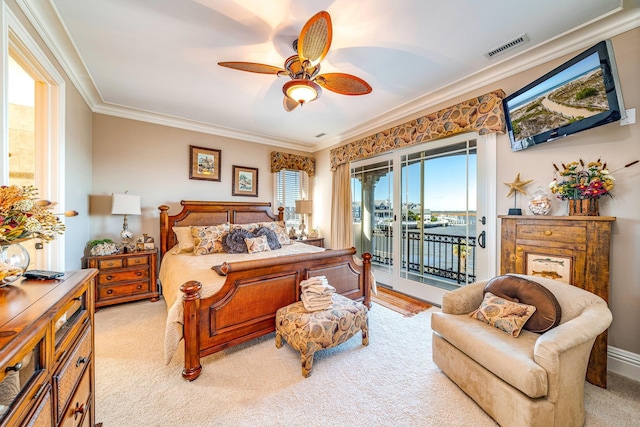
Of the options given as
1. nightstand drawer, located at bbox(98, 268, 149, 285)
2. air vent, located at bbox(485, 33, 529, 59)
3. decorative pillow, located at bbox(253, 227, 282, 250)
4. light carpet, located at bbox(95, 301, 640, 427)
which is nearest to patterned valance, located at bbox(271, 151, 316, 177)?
decorative pillow, located at bbox(253, 227, 282, 250)

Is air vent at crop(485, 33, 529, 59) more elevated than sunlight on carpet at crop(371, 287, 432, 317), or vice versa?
air vent at crop(485, 33, 529, 59)

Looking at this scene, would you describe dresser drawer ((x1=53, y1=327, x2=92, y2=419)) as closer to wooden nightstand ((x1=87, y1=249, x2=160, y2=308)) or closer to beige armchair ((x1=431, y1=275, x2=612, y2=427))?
beige armchair ((x1=431, y1=275, x2=612, y2=427))

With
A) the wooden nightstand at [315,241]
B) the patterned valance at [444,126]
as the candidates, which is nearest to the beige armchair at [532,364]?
the patterned valance at [444,126]

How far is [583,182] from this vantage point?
2029mm

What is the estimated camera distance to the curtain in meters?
4.59

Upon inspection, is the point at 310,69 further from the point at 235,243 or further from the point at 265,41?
the point at 235,243

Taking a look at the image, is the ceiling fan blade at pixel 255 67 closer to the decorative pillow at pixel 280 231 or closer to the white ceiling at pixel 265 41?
the white ceiling at pixel 265 41

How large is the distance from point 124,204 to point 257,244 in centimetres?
185

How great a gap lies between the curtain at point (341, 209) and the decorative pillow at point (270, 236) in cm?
135

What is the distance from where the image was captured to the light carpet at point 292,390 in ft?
5.14

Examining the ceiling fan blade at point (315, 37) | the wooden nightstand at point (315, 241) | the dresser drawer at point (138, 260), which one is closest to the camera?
the ceiling fan blade at point (315, 37)

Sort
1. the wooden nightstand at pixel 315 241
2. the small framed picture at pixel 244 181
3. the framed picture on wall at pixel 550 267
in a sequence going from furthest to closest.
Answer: the wooden nightstand at pixel 315 241, the small framed picture at pixel 244 181, the framed picture on wall at pixel 550 267

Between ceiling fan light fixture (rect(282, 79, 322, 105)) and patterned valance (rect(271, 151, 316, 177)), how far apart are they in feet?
9.25

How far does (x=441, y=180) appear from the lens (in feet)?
10.9
